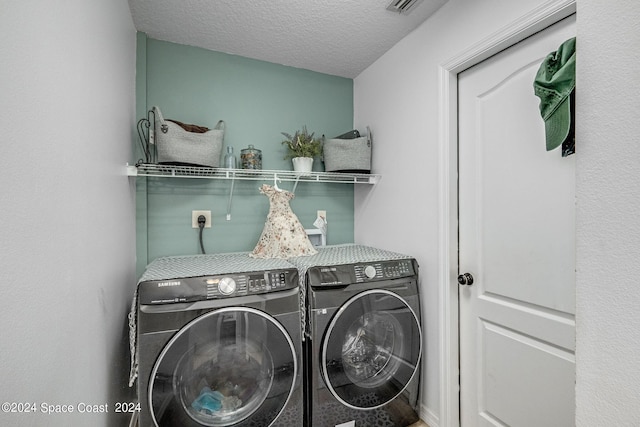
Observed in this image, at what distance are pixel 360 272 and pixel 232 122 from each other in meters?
1.42

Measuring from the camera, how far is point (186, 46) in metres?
1.94

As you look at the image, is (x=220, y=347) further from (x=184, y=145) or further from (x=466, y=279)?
(x=466, y=279)

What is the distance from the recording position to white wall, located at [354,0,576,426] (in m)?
1.47

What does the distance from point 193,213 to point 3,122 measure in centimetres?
147

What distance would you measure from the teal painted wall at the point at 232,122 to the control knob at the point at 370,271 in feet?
2.78

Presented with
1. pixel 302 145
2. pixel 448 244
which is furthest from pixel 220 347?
pixel 302 145

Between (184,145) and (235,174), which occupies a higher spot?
(184,145)

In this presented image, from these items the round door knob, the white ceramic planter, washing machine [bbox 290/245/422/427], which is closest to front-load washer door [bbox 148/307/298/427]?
washing machine [bbox 290/245/422/427]

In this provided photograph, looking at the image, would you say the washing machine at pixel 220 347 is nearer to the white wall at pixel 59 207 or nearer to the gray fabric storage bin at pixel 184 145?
the white wall at pixel 59 207

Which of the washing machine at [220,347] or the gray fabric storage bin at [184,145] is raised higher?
the gray fabric storage bin at [184,145]

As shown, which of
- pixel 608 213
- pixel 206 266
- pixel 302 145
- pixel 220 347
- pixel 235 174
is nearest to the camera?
pixel 608 213

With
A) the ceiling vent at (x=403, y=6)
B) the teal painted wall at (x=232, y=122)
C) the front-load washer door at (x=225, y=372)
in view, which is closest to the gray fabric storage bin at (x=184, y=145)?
the teal painted wall at (x=232, y=122)

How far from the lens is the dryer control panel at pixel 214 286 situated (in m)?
1.18

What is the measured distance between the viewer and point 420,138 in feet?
5.71
